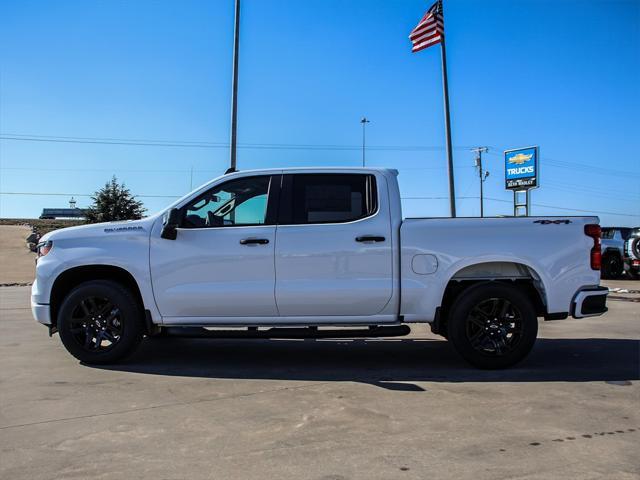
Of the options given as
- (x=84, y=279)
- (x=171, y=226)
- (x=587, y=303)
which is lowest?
(x=587, y=303)

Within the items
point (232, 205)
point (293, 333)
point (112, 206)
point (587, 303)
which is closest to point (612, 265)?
point (587, 303)

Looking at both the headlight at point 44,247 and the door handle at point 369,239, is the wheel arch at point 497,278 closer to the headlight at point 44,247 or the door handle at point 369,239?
the door handle at point 369,239

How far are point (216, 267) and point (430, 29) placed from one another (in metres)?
14.5

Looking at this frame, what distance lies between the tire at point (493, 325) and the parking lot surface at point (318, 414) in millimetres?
192

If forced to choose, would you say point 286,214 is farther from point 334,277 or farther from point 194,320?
point 194,320

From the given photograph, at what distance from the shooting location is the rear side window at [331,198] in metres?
5.79

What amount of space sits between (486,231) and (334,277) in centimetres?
162

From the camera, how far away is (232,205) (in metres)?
Result: 5.94

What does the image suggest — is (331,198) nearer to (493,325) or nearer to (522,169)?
(493,325)

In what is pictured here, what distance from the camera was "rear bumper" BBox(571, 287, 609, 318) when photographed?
563cm

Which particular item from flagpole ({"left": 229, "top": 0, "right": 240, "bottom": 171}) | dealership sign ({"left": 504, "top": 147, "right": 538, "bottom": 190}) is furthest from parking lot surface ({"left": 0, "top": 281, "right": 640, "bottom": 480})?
dealership sign ({"left": 504, "top": 147, "right": 538, "bottom": 190})

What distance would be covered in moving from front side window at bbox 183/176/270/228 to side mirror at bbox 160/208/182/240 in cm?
11

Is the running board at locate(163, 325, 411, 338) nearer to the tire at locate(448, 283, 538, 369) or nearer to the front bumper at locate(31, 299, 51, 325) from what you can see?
the tire at locate(448, 283, 538, 369)

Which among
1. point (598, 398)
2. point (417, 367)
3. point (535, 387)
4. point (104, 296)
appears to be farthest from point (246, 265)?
point (598, 398)
